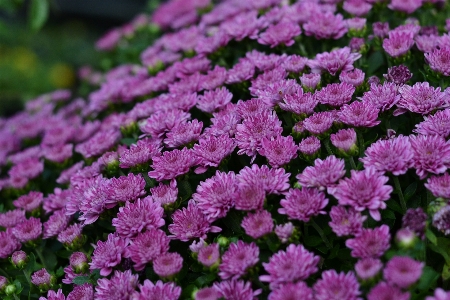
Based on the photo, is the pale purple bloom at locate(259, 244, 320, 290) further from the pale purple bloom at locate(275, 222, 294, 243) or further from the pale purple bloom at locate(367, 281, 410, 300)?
the pale purple bloom at locate(367, 281, 410, 300)

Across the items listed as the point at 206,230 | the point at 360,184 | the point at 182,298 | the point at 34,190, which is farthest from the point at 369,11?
the point at 34,190

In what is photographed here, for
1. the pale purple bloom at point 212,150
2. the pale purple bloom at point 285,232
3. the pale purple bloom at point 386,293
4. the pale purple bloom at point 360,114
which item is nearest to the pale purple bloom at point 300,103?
the pale purple bloom at point 360,114

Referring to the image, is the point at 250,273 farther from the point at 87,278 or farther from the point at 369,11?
the point at 369,11

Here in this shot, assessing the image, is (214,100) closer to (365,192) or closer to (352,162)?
(352,162)

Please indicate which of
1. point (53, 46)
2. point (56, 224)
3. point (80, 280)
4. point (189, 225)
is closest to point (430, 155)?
point (189, 225)

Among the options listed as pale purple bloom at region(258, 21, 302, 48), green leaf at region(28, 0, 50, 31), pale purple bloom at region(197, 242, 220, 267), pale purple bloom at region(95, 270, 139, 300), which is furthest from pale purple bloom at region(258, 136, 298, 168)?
green leaf at region(28, 0, 50, 31)
